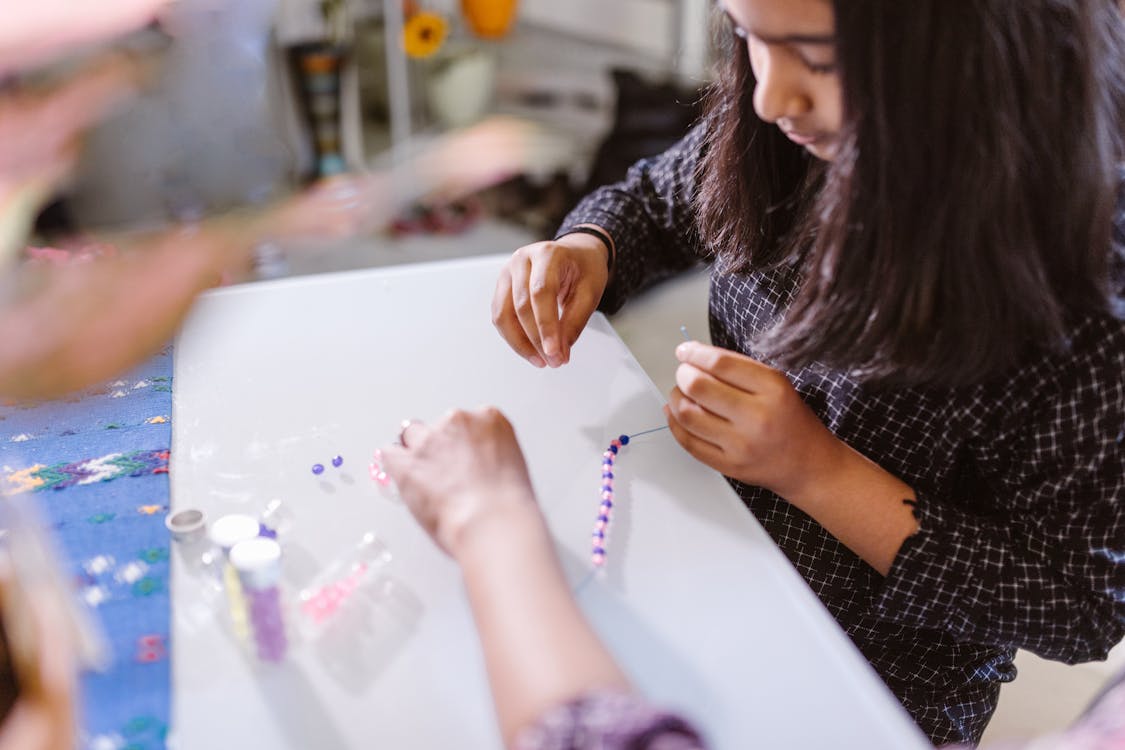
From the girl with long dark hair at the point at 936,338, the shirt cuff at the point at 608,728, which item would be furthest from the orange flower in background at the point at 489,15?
the shirt cuff at the point at 608,728

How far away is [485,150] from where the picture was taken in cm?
340

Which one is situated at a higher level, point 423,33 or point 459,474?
point 459,474

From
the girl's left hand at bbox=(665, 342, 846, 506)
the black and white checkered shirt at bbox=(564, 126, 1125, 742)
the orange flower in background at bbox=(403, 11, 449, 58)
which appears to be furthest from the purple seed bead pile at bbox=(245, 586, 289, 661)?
the orange flower in background at bbox=(403, 11, 449, 58)

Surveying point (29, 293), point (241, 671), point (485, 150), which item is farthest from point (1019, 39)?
point (485, 150)

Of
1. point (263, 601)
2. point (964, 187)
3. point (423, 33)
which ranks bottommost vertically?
point (423, 33)

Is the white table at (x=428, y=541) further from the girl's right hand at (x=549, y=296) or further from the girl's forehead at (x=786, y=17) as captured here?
the girl's forehead at (x=786, y=17)

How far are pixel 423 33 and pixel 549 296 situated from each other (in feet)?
7.63

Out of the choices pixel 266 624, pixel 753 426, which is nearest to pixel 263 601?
pixel 266 624

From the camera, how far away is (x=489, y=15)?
302 centimetres

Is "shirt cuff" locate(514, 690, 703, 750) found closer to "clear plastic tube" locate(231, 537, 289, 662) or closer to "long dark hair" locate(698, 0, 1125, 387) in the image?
"clear plastic tube" locate(231, 537, 289, 662)

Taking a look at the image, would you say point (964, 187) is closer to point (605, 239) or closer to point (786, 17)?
point (786, 17)

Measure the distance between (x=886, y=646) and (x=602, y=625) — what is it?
351 millimetres

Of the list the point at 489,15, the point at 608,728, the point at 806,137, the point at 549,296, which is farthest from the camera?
the point at 489,15

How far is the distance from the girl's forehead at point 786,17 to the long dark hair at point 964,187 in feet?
0.07
